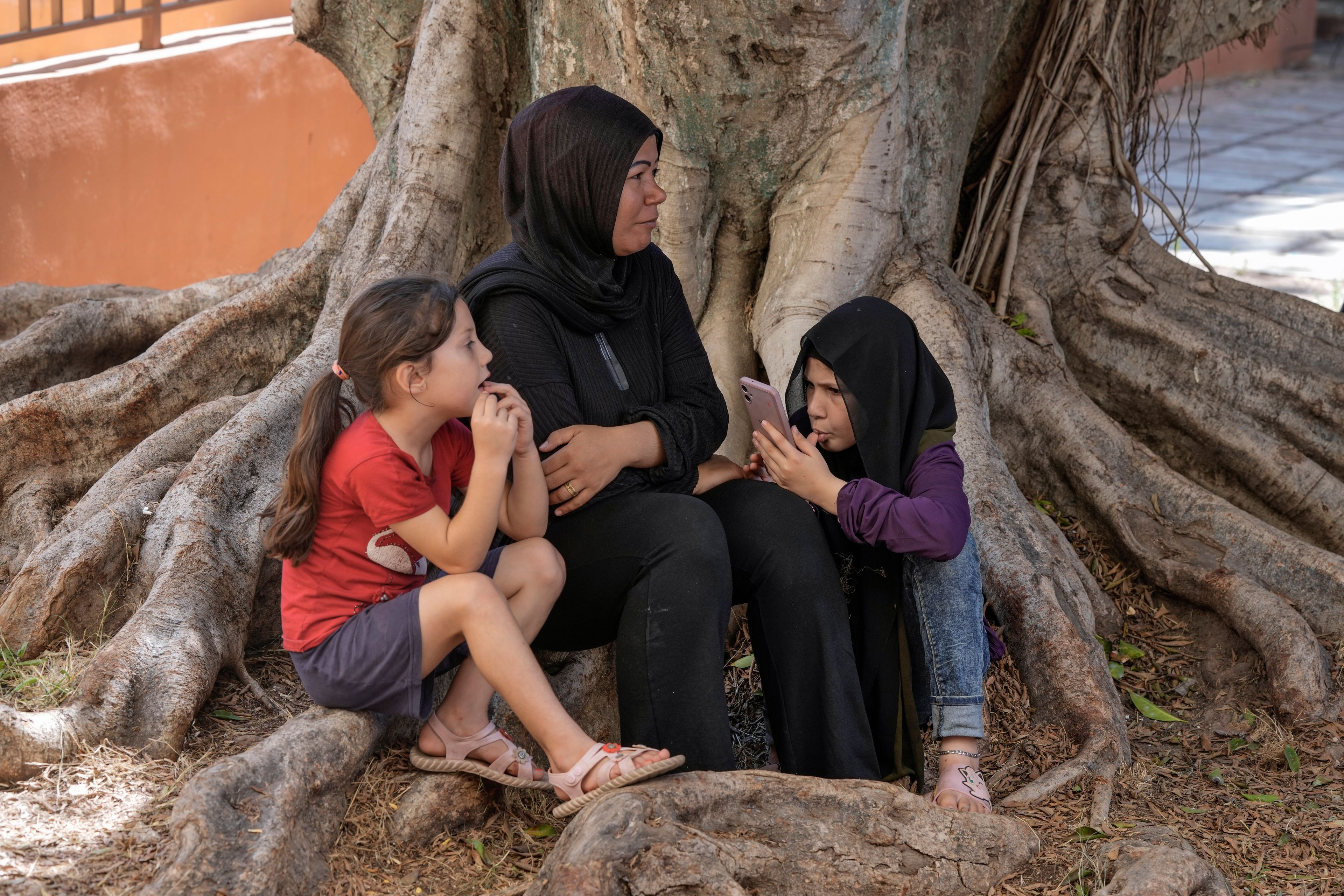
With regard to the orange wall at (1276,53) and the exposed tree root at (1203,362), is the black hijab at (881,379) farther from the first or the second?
the orange wall at (1276,53)

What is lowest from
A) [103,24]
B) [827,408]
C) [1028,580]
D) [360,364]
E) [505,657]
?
[1028,580]

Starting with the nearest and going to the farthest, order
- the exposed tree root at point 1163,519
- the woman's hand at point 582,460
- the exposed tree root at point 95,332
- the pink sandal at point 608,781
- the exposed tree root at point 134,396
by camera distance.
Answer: the pink sandal at point 608,781 → the woman's hand at point 582,460 → the exposed tree root at point 1163,519 → the exposed tree root at point 134,396 → the exposed tree root at point 95,332

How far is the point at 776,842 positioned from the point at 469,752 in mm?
706

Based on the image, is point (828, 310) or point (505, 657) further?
point (828, 310)

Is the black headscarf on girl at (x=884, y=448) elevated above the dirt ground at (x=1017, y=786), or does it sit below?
above

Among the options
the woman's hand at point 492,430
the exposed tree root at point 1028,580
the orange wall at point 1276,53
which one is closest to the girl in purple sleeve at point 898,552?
the exposed tree root at point 1028,580

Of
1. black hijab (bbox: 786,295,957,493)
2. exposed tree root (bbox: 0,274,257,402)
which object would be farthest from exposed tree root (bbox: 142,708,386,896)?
exposed tree root (bbox: 0,274,257,402)

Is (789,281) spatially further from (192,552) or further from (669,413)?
(192,552)

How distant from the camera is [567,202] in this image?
2.85 metres

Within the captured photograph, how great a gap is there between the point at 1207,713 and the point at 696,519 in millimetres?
2064

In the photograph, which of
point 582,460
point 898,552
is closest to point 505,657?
point 582,460

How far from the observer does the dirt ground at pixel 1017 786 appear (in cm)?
240

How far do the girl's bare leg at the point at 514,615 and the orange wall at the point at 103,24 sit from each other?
6.34m

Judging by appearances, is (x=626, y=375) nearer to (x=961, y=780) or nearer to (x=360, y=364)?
(x=360, y=364)
